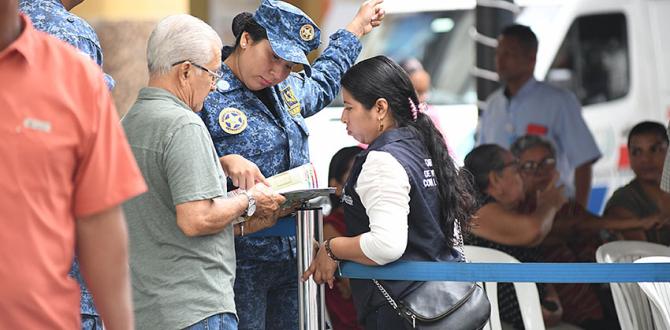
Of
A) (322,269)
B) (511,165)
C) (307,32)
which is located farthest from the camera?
(511,165)

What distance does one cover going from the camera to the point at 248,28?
3986mm

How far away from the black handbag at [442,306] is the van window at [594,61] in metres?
7.42

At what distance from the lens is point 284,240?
4.00m

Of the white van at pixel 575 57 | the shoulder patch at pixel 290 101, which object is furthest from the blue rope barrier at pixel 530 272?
the white van at pixel 575 57

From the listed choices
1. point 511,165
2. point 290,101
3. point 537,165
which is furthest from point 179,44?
point 537,165

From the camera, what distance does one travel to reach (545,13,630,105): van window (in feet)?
35.5

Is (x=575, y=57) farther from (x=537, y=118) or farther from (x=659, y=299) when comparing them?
Result: (x=659, y=299)

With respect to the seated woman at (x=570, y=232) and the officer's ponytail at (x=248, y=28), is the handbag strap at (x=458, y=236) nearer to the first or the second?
the officer's ponytail at (x=248, y=28)

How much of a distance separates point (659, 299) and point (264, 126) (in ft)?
5.48

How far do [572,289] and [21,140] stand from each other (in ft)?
15.0

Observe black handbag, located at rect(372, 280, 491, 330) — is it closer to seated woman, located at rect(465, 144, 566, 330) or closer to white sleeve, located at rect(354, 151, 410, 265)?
white sleeve, located at rect(354, 151, 410, 265)

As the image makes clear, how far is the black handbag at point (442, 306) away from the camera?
361 centimetres

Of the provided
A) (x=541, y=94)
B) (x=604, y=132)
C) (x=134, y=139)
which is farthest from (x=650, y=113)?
(x=134, y=139)

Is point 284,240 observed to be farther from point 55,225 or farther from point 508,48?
point 508,48
